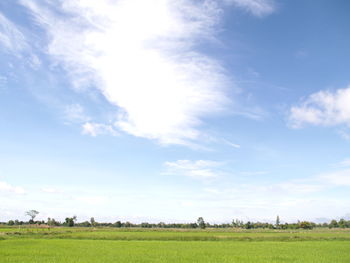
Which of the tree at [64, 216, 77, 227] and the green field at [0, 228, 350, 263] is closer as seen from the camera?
the green field at [0, 228, 350, 263]

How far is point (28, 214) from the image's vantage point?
121m

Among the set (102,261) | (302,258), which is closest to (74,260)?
(102,261)

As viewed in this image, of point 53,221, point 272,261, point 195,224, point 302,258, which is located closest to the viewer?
point 272,261

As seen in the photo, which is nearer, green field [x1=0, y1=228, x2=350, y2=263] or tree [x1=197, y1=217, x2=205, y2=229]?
green field [x1=0, y1=228, x2=350, y2=263]

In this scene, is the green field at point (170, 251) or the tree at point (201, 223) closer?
the green field at point (170, 251)

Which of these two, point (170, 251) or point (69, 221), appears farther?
point (69, 221)

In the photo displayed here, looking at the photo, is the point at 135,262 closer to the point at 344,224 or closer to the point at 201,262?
the point at 201,262

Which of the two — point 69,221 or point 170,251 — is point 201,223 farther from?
point 170,251

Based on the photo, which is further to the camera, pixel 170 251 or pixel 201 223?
pixel 201 223

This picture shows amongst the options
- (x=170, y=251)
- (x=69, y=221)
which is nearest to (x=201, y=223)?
(x=69, y=221)

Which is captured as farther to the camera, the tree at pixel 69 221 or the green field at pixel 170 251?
the tree at pixel 69 221

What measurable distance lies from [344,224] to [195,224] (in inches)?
2328

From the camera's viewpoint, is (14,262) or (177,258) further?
(177,258)

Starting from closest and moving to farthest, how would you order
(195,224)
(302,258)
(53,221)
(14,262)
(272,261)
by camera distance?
1. (14,262)
2. (272,261)
3. (302,258)
4. (53,221)
5. (195,224)
